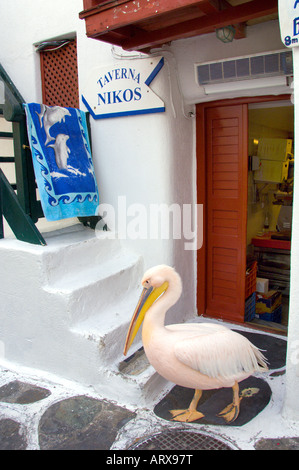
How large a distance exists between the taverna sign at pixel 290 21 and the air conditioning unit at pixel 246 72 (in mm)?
1077

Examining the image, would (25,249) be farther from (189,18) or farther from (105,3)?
(189,18)

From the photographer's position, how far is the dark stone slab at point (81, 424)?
334 centimetres

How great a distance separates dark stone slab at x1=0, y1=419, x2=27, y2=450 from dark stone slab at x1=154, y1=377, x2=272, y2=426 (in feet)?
4.21

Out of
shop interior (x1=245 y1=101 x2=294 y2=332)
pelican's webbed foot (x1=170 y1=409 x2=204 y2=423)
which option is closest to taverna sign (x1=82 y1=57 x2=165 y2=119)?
shop interior (x1=245 y1=101 x2=294 y2=332)

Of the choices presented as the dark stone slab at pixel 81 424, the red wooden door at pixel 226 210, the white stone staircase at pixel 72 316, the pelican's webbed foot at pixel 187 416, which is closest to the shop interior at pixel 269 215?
the red wooden door at pixel 226 210

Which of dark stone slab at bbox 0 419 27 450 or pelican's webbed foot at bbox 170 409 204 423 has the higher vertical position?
pelican's webbed foot at bbox 170 409 204 423

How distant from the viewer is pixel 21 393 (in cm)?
413

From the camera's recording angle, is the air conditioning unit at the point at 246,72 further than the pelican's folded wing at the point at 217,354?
Yes

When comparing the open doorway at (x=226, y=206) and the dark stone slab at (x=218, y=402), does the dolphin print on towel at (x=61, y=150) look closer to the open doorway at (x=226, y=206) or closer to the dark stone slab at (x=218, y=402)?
the open doorway at (x=226, y=206)

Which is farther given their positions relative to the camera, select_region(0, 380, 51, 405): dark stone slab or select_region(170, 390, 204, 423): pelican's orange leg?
select_region(0, 380, 51, 405): dark stone slab

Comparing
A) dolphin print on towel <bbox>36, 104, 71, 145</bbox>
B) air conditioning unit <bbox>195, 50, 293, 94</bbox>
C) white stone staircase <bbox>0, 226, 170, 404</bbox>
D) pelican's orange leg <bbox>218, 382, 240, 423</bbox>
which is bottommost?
pelican's orange leg <bbox>218, 382, 240, 423</bbox>

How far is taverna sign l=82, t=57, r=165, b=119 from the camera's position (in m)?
4.77

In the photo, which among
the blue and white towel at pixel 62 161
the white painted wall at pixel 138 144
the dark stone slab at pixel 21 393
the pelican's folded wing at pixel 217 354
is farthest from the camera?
the white painted wall at pixel 138 144

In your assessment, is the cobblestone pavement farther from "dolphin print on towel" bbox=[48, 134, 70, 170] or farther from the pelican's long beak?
"dolphin print on towel" bbox=[48, 134, 70, 170]
